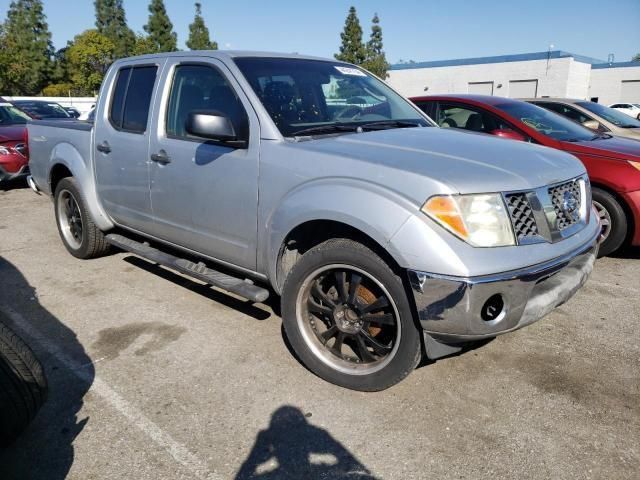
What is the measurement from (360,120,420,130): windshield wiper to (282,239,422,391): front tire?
40.7 inches

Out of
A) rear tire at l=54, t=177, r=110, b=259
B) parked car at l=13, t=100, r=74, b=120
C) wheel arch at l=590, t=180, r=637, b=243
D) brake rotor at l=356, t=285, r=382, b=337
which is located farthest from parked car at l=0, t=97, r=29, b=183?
wheel arch at l=590, t=180, r=637, b=243

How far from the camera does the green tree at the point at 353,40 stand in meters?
56.2

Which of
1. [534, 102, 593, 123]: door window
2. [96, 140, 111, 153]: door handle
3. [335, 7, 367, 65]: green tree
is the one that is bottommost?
[96, 140, 111, 153]: door handle

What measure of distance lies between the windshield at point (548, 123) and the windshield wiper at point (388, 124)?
110 inches

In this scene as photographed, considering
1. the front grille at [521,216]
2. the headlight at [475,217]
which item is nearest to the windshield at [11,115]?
the headlight at [475,217]

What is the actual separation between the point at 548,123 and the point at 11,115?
10300 millimetres

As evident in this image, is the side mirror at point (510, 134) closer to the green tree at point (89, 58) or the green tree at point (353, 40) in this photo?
the green tree at point (89, 58)

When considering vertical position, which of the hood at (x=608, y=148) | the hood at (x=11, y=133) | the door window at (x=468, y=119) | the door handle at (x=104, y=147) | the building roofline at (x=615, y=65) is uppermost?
the building roofline at (x=615, y=65)

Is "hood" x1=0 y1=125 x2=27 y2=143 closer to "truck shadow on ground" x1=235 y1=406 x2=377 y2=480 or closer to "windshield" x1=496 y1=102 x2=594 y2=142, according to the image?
"windshield" x1=496 y1=102 x2=594 y2=142

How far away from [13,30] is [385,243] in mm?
62098

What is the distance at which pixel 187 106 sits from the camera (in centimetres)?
379

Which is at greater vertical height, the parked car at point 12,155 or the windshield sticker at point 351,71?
the windshield sticker at point 351,71

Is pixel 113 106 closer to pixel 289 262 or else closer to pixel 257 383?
pixel 289 262

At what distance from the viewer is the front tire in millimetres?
2641
